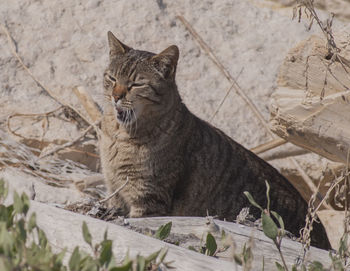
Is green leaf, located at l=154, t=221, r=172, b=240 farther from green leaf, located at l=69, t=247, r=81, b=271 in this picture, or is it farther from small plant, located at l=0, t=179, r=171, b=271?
green leaf, located at l=69, t=247, r=81, b=271

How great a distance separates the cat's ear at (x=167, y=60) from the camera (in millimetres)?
5254

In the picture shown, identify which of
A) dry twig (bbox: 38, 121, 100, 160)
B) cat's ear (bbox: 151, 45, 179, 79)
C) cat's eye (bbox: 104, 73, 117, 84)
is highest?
cat's ear (bbox: 151, 45, 179, 79)

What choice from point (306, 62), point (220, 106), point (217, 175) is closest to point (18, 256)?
point (306, 62)

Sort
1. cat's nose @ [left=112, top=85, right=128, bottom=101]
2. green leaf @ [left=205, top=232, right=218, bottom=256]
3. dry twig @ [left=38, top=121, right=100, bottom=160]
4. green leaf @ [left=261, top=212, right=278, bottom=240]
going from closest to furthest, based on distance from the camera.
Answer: green leaf @ [left=261, top=212, right=278, bottom=240], green leaf @ [left=205, top=232, right=218, bottom=256], cat's nose @ [left=112, top=85, right=128, bottom=101], dry twig @ [left=38, top=121, right=100, bottom=160]

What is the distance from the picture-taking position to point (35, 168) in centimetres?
627

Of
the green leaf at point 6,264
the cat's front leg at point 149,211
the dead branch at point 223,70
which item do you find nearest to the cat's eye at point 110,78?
the cat's front leg at point 149,211

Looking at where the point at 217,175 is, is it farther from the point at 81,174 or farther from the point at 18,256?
the point at 18,256

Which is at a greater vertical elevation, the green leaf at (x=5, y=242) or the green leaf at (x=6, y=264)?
the green leaf at (x=5, y=242)

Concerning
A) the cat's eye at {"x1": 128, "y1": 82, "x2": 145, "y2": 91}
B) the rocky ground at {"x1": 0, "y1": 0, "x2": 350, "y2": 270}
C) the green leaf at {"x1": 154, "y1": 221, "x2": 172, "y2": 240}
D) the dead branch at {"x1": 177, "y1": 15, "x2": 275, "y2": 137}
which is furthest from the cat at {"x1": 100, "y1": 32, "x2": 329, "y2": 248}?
the green leaf at {"x1": 154, "y1": 221, "x2": 172, "y2": 240}

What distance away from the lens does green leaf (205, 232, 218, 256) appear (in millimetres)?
3262

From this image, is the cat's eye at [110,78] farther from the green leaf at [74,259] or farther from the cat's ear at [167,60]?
the green leaf at [74,259]

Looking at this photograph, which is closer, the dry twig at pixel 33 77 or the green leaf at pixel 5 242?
the green leaf at pixel 5 242

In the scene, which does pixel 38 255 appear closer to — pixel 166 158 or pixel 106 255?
pixel 106 255

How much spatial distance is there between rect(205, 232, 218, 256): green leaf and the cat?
1.95 meters
